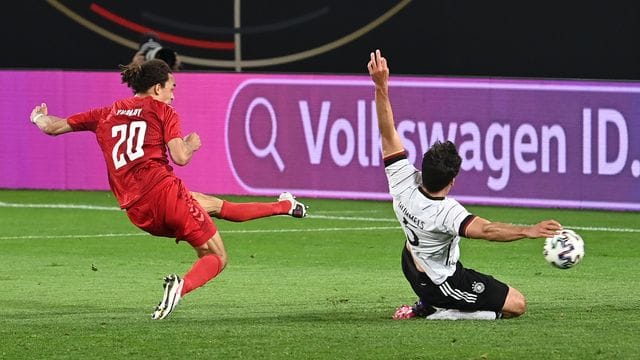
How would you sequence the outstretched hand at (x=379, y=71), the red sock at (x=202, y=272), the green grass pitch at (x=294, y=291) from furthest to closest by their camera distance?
the red sock at (x=202, y=272) < the outstretched hand at (x=379, y=71) < the green grass pitch at (x=294, y=291)

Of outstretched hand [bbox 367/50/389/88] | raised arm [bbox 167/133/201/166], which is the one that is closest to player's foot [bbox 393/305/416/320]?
outstretched hand [bbox 367/50/389/88]

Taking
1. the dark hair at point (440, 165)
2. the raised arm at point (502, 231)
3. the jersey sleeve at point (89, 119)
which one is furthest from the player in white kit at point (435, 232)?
the jersey sleeve at point (89, 119)

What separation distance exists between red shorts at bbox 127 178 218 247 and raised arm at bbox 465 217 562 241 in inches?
76.4

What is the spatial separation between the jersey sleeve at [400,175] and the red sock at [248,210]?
5.07 feet

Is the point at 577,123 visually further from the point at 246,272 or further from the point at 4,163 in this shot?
the point at 4,163

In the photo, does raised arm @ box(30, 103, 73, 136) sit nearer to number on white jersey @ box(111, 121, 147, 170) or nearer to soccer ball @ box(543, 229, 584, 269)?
number on white jersey @ box(111, 121, 147, 170)

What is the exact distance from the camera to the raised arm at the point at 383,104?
10734 millimetres

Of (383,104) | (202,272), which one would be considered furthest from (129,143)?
(383,104)

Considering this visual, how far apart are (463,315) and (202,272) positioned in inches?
68.4

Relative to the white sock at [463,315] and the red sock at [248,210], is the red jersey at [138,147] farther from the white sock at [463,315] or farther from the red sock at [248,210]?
the white sock at [463,315]

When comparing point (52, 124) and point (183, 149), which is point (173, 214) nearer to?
point (183, 149)

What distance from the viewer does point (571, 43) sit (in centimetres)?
2331

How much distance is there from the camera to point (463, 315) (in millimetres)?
10969

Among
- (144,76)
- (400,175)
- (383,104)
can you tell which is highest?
(144,76)
